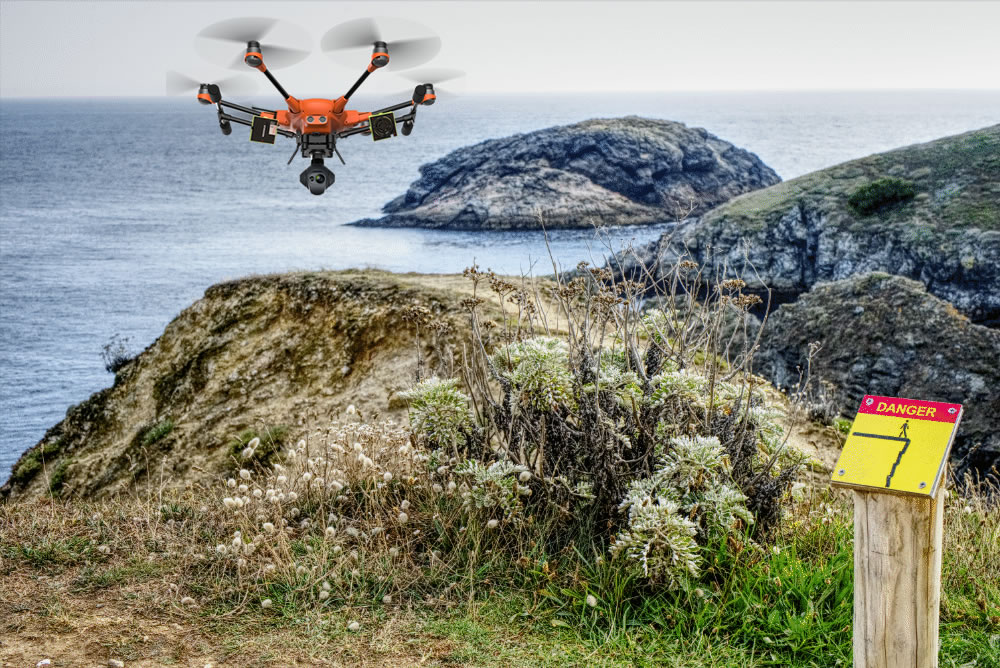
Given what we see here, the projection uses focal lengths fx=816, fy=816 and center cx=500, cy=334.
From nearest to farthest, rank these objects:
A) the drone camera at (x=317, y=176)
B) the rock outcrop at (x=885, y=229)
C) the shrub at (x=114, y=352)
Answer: the drone camera at (x=317, y=176), the shrub at (x=114, y=352), the rock outcrop at (x=885, y=229)

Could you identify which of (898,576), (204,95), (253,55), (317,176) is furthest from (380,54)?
(898,576)

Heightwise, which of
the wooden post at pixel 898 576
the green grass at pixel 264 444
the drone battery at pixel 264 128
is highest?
the drone battery at pixel 264 128

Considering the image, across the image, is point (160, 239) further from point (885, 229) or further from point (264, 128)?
point (264, 128)

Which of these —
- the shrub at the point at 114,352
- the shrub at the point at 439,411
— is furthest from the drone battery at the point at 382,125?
the shrub at the point at 114,352

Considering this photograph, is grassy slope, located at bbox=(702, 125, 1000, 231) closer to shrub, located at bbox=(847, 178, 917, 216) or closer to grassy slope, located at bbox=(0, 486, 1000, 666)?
shrub, located at bbox=(847, 178, 917, 216)

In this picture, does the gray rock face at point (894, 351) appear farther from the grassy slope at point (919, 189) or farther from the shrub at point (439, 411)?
the grassy slope at point (919, 189)
